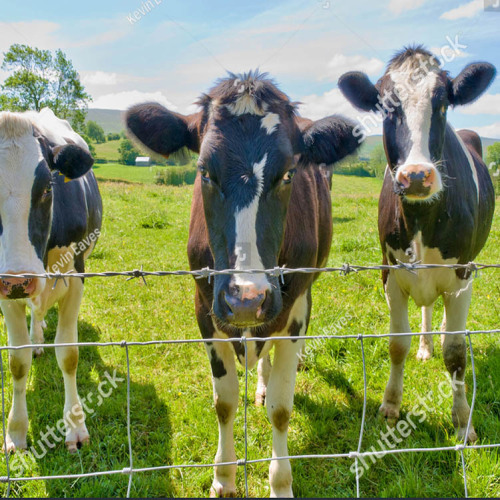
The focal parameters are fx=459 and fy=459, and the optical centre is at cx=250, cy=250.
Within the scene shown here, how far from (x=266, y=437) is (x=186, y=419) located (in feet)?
2.11

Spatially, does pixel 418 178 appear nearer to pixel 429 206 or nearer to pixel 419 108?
pixel 429 206

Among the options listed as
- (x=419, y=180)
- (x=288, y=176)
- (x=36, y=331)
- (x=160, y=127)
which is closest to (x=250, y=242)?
(x=288, y=176)

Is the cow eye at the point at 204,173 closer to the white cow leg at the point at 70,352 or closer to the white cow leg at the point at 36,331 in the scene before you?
the white cow leg at the point at 70,352

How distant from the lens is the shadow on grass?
9.29 ft

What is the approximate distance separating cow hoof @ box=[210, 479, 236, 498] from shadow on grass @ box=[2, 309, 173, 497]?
275 millimetres

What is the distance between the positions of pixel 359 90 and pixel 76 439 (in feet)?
11.2

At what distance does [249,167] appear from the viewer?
2.18 m

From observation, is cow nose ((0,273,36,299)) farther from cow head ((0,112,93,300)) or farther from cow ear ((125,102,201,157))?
cow ear ((125,102,201,157))

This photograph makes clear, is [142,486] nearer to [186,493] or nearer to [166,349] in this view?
[186,493]

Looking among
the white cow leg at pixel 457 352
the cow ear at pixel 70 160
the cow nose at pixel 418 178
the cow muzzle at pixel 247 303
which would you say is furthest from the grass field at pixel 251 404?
the cow ear at pixel 70 160

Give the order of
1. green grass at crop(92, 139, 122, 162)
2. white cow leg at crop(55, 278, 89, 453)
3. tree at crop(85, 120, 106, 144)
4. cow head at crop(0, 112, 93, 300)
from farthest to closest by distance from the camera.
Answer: tree at crop(85, 120, 106, 144)
green grass at crop(92, 139, 122, 162)
white cow leg at crop(55, 278, 89, 453)
cow head at crop(0, 112, 93, 300)

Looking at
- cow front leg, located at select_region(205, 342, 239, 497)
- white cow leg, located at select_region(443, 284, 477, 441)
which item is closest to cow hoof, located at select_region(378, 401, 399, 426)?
white cow leg, located at select_region(443, 284, 477, 441)

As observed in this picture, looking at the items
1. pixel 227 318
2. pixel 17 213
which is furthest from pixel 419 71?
pixel 17 213

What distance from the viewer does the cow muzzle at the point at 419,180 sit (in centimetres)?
282
